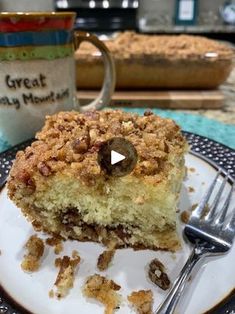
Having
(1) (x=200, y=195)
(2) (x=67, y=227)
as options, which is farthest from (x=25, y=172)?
(1) (x=200, y=195)

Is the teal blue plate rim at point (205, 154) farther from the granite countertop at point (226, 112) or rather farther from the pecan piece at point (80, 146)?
the granite countertop at point (226, 112)

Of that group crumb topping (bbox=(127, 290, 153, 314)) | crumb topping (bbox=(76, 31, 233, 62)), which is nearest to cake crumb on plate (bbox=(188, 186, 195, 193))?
crumb topping (bbox=(127, 290, 153, 314))

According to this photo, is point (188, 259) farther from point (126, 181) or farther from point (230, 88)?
point (230, 88)

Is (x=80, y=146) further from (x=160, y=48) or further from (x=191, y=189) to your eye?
(x=160, y=48)

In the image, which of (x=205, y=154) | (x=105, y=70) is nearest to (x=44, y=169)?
(x=205, y=154)

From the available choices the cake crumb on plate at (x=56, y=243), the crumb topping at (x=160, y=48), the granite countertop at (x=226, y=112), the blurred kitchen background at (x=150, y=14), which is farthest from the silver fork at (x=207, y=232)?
the blurred kitchen background at (x=150, y=14)
